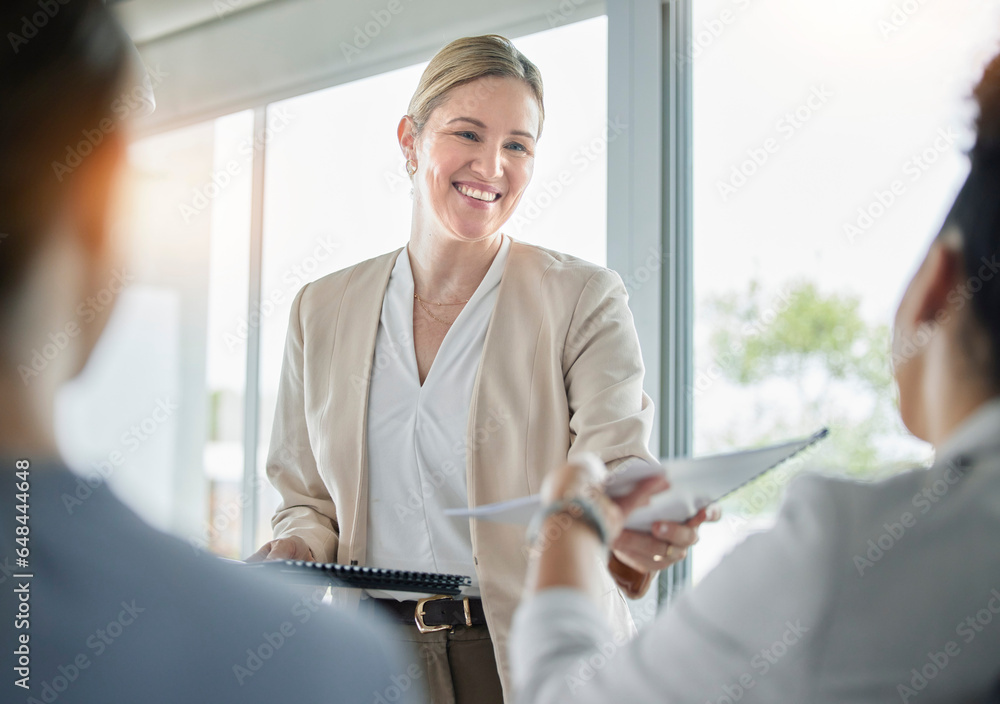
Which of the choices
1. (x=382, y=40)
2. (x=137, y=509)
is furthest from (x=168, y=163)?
(x=137, y=509)

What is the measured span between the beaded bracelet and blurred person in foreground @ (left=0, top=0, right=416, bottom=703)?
0.26m

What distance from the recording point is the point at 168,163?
450 centimetres

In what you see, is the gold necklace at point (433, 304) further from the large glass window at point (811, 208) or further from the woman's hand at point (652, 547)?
the large glass window at point (811, 208)

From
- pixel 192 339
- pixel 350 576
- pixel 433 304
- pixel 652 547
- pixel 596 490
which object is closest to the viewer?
pixel 596 490

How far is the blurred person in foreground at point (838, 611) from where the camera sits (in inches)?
28.2

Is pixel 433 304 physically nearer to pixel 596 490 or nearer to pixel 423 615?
pixel 423 615

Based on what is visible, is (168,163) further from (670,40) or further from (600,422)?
(600,422)

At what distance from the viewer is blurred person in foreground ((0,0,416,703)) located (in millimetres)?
573

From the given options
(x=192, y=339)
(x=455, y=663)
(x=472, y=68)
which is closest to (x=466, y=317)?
(x=472, y=68)

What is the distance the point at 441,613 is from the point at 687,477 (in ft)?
2.96

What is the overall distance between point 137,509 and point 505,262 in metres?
1.41

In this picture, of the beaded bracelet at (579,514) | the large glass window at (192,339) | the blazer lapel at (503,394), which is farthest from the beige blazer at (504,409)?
the large glass window at (192,339)

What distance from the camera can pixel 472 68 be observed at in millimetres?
1872

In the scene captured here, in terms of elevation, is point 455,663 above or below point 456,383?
below
